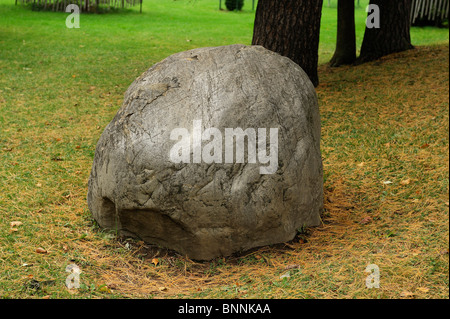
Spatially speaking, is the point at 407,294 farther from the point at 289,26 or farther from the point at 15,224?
the point at 289,26

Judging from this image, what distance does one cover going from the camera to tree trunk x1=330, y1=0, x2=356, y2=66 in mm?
9486

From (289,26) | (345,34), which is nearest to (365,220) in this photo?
(289,26)

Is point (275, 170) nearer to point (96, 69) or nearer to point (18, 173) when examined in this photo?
point (18, 173)

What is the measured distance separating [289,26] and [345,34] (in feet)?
9.38

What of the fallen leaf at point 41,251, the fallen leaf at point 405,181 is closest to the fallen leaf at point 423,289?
the fallen leaf at point 405,181

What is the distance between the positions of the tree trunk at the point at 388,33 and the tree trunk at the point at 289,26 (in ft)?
6.68

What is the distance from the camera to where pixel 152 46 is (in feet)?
43.0

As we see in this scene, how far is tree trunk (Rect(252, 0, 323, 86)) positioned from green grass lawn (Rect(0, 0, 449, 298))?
0.89 metres

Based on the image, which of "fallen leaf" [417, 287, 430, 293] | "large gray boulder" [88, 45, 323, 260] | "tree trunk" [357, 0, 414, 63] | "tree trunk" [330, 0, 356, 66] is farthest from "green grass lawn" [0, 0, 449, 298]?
"tree trunk" [330, 0, 356, 66]

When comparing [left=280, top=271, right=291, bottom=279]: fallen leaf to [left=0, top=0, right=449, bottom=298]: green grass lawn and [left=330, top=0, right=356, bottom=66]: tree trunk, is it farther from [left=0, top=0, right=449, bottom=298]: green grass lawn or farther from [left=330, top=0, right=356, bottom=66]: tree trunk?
[left=330, top=0, right=356, bottom=66]: tree trunk

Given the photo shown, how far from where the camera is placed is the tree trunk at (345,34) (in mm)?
9486

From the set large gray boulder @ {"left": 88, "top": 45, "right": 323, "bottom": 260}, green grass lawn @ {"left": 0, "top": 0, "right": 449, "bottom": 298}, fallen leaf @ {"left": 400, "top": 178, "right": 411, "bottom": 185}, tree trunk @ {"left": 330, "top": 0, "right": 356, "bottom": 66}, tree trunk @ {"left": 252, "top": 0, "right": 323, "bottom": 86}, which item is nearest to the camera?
green grass lawn @ {"left": 0, "top": 0, "right": 449, "bottom": 298}

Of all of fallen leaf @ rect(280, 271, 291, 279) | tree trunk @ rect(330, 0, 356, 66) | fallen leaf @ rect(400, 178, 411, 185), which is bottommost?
fallen leaf @ rect(280, 271, 291, 279)

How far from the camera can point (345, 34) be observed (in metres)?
9.67
